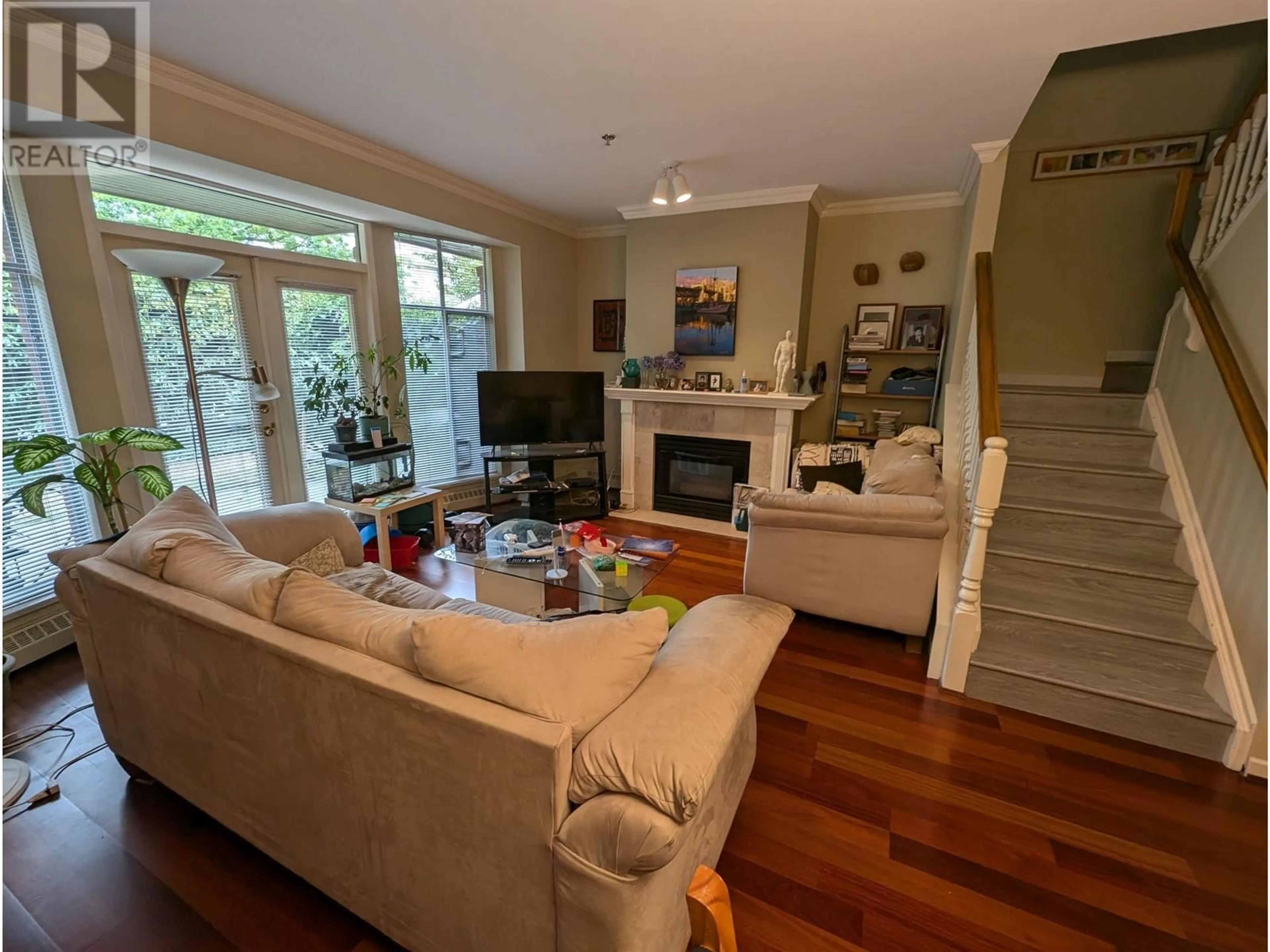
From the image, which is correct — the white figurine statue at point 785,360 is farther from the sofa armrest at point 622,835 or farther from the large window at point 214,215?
the sofa armrest at point 622,835

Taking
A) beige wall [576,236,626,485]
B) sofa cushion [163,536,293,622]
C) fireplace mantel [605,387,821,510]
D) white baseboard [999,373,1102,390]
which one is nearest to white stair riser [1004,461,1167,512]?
white baseboard [999,373,1102,390]

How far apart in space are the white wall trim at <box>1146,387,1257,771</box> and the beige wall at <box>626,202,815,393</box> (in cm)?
224

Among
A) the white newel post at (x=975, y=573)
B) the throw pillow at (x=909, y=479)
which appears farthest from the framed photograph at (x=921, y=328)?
the white newel post at (x=975, y=573)

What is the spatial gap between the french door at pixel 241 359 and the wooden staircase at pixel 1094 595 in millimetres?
4031

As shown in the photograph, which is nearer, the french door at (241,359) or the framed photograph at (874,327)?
the french door at (241,359)

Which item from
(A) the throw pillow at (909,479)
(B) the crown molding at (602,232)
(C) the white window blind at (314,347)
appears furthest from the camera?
(B) the crown molding at (602,232)

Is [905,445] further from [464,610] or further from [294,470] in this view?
[294,470]

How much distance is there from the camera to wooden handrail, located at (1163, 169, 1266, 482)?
6.43ft

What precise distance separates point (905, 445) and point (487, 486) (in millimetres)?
3126

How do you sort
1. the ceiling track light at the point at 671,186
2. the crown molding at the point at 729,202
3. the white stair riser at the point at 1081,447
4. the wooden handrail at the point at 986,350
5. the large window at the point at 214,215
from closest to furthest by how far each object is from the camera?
the wooden handrail at the point at 986,350 < the large window at the point at 214,215 < the white stair riser at the point at 1081,447 < the ceiling track light at the point at 671,186 < the crown molding at the point at 729,202

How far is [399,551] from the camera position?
3.55m

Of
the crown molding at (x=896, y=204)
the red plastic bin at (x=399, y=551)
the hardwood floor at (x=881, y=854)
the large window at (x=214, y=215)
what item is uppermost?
the crown molding at (x=896, y=204)

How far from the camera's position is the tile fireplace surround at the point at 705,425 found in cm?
421

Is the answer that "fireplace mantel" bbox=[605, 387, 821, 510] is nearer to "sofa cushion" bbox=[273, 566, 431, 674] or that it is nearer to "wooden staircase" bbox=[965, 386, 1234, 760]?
"wooden staircase" bbox=[965, 386, 1234, 760]
